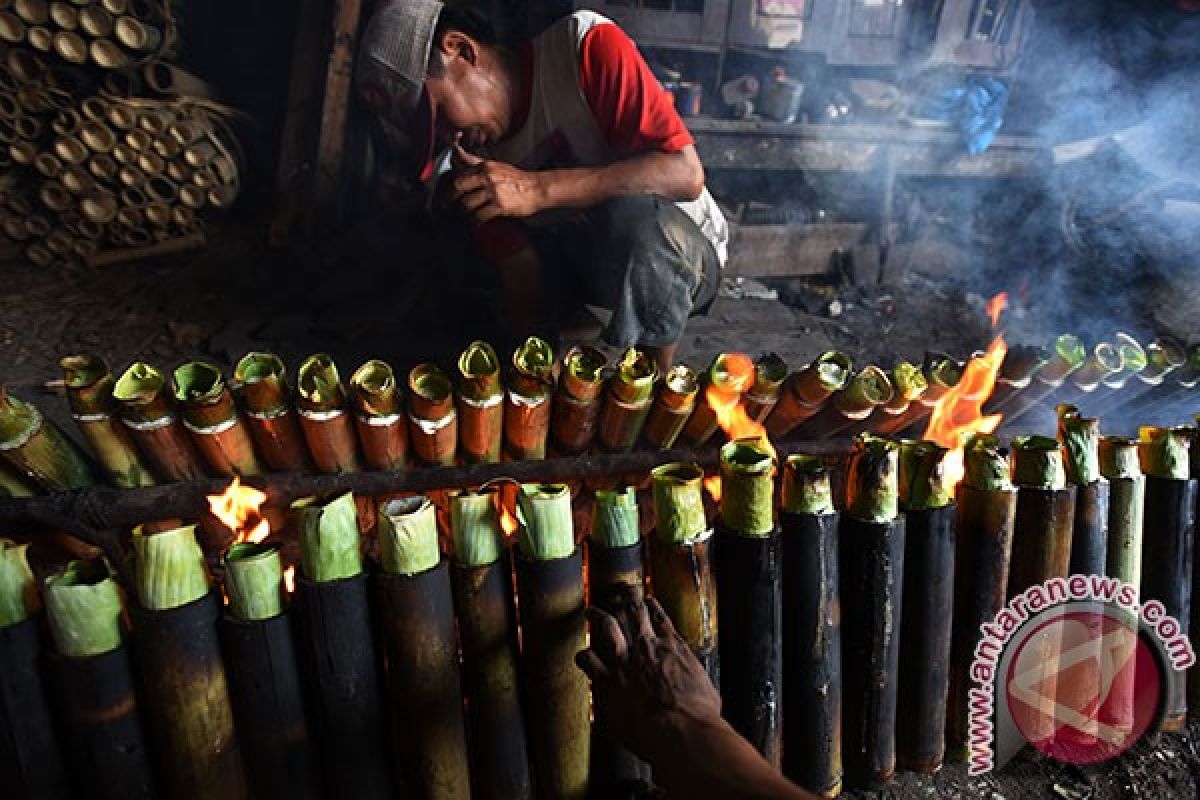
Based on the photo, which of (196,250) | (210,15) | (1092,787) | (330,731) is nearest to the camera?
(330,731)

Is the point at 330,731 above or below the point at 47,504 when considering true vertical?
below

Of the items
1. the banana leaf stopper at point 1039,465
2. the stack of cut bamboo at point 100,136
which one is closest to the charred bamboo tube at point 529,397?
the banana leaf stopper at point 1039,465

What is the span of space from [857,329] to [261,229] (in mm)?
4936

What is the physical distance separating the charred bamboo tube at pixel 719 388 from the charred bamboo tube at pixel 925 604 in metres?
0.62

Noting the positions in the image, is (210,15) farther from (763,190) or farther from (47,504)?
(47,504)

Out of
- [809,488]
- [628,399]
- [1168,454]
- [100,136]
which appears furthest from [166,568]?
[100,136]

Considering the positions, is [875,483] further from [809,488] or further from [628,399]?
[628,399]

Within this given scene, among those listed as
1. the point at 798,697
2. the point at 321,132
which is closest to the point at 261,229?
the point at 321,132

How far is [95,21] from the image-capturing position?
17.4ft

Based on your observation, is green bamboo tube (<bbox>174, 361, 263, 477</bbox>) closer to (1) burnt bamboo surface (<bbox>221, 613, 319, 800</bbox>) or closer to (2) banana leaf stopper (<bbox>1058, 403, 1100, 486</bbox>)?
(1) burnt bamboo surface (<bbox>221, 613, 319, 800</bbox>)

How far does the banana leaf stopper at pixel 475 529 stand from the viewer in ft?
6.04

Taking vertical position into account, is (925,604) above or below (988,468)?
below

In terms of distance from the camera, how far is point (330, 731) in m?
1.82

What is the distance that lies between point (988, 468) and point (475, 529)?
4.71 ft
